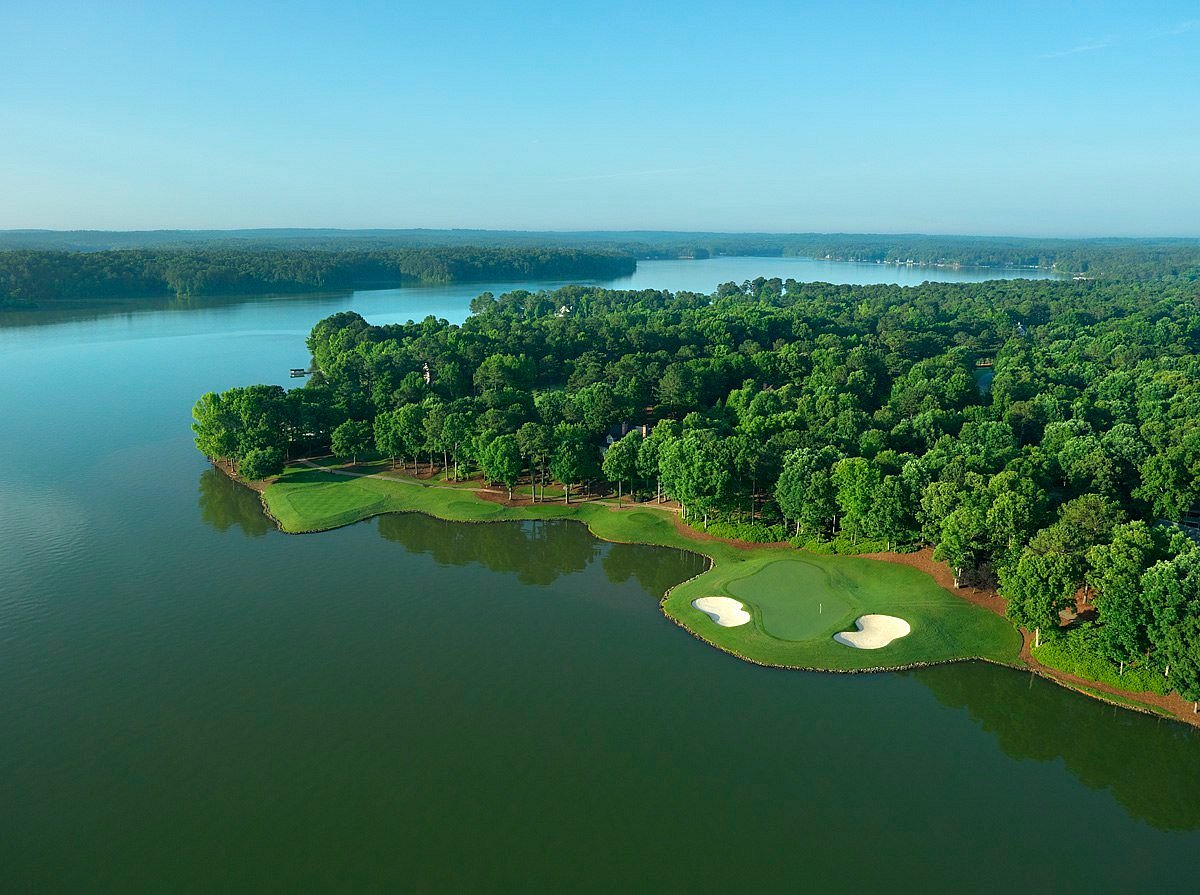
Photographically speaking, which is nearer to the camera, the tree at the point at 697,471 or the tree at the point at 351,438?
the tree at the point at 697,471

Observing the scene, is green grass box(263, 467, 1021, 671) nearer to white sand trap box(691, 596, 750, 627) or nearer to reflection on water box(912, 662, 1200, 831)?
white sand trap box(691, 596, 750, 627)

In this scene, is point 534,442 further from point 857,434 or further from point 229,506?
point 857,434

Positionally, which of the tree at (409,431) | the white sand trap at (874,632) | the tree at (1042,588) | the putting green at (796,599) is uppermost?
the tree at (409,431)

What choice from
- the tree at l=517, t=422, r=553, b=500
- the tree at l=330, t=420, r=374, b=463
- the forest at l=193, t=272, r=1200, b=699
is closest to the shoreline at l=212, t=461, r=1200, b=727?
the forest at l=193, t=272, r=1200, b=699

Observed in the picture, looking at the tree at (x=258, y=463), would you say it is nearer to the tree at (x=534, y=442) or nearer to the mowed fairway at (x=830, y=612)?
the tree at (x=534, y=442)

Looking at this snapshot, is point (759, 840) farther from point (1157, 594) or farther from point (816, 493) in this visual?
point (816, 493)

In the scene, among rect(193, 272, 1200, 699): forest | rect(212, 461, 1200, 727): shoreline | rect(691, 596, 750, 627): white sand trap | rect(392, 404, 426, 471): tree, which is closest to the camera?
rect(212, 461, 1200, 727): shoreline

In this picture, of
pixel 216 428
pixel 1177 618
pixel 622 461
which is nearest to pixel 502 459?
pixel 622 461

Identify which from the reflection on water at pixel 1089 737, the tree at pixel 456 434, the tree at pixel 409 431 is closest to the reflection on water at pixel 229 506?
the tree at pixel 409 431
